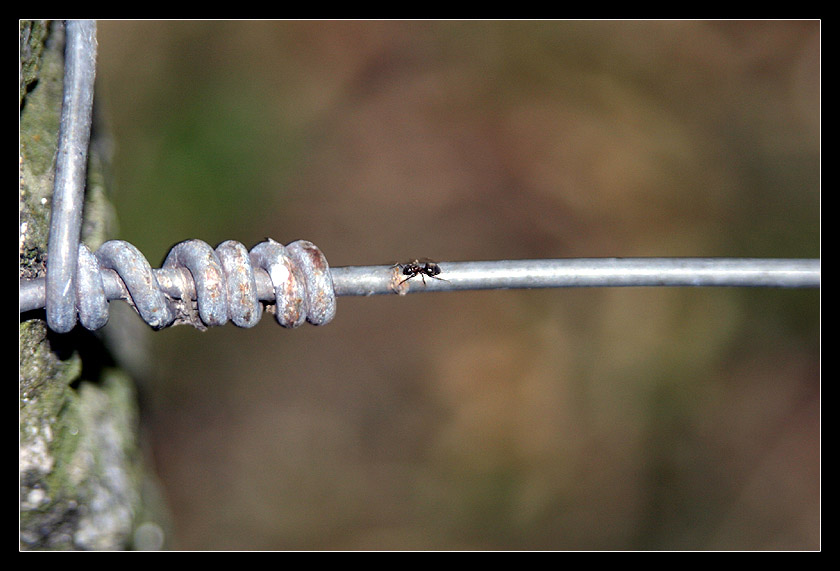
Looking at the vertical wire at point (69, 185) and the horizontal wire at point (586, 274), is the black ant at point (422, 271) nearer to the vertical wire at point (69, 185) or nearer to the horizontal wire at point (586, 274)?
the horizontal wire at point (586, 274)

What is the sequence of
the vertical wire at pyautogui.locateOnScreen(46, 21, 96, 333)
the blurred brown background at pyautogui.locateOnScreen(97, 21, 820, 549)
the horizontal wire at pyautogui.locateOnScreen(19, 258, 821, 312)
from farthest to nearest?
1. the blurred brown background at pyautogui.locateOnScreen(97, 21, 820, 549)
2. the horizontal wire at pyautogui.locateOnScreen(19, 258, 821, 312)
3. the vertical wire at pyautogui.locateOnScreen(46, 21, 96, 333)

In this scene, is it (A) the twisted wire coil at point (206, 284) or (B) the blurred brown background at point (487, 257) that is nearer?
(A) the twisted wire coil at point (206, 284)

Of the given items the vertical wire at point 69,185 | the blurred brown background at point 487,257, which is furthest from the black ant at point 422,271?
the blurred brown background at point 487,257

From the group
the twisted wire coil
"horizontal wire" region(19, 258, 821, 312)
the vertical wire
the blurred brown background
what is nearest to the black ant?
"horizontal wire" region(19, 258, 821, 312)

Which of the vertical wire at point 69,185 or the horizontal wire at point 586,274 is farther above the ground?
the vertical wire at point 69,185

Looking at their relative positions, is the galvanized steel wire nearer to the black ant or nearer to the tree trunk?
the black ant

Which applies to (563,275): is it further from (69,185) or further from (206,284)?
(69,185)
